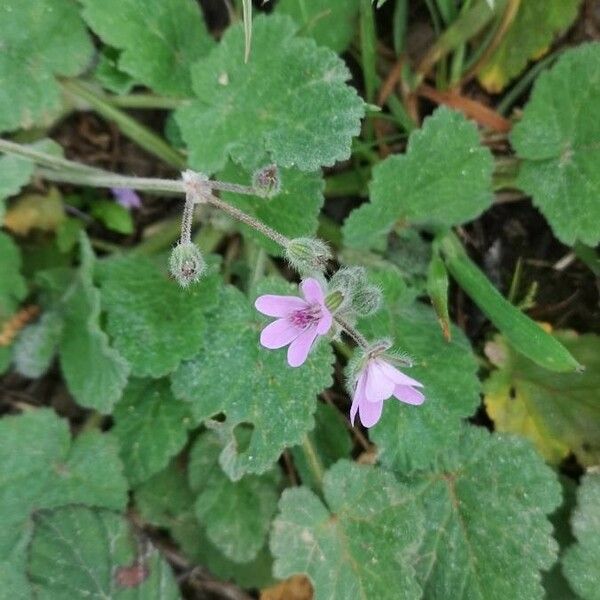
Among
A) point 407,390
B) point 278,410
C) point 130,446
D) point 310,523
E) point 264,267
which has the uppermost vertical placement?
point 407,390

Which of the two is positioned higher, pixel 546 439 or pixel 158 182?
pixel 158 182

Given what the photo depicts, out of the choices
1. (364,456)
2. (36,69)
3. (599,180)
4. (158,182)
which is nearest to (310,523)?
(364,456)

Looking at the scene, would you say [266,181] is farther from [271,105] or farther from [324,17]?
[324,17]

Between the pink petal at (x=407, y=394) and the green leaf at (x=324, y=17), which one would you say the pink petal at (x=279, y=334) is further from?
the green leaf at (x=324, y=17)

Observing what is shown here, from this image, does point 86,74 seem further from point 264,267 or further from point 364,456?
point 364,456

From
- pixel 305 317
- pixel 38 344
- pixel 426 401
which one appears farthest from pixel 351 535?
pixel 38 344

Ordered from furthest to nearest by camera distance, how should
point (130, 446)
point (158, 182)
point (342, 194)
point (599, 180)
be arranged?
point (342, 194) → point (130, 446) → point (599, 180) → point (158, 182)
